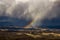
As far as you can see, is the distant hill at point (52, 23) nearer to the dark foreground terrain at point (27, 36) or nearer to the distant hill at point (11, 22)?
the dark foreground terrain at point (27, 36)

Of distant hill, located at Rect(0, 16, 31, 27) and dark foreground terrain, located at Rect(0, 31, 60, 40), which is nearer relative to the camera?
dark foreground terrain, located at Rect(0, 31, 60, 40)

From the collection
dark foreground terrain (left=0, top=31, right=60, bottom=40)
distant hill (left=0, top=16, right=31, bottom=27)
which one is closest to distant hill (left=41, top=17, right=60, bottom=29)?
dark foreground terrain (left=0, top=31, right=60, bottom=40)

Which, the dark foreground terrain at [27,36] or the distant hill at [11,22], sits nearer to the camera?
the dark foreground terrain at [27,36]

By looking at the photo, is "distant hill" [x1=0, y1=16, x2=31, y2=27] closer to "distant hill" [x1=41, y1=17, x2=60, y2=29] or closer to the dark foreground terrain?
the dark foreground terrain

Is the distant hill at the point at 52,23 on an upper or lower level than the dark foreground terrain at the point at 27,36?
upper

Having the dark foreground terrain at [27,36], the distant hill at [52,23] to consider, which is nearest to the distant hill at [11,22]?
the dark foreground terrain at [27,36]

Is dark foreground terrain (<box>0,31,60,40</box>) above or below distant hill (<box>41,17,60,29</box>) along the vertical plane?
below

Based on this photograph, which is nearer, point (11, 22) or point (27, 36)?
point (27, 36)

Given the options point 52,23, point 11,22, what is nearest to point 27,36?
point 11,22

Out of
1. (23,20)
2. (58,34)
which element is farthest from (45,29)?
(23,20)

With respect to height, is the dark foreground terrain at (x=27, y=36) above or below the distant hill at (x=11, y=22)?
below

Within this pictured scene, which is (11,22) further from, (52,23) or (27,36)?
(52,23)
